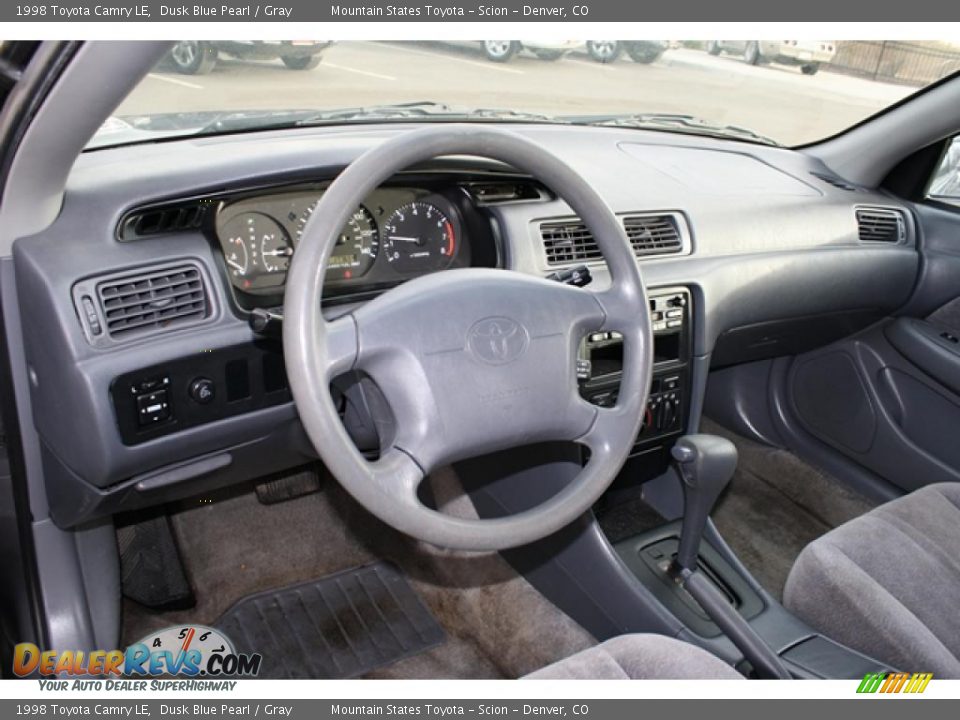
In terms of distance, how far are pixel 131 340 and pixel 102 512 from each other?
1.50 feet

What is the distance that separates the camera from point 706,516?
2062mm

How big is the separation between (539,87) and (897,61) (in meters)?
0.95

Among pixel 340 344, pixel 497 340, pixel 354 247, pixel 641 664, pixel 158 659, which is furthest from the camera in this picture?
pixel 158 659

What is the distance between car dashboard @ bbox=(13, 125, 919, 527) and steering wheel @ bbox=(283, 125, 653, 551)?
0.09 m

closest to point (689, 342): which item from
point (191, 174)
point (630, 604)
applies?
point (630, 604)

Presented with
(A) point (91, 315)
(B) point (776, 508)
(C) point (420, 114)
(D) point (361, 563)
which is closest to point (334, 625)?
(D) point (361, 563)

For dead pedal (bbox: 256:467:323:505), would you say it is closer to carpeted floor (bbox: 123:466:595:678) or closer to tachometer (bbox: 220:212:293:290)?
carpeted floor (bbox: 123:466:595:678)

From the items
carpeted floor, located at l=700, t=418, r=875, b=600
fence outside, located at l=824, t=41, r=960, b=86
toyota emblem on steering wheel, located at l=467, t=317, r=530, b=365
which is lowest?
carpeted floor, located at l=700, t=418, r=875, b=600

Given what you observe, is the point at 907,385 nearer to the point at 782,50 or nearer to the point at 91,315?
the point at 782,50

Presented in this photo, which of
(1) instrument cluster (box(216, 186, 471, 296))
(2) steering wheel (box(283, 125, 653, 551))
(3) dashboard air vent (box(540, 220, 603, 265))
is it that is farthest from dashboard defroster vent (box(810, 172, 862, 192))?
(2) steering wheel (box(283, 125, 653, 551))

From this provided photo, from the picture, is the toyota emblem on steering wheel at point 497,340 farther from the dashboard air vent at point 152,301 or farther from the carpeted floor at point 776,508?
the carpeted floor at point 776,508

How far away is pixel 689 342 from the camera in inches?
91.0

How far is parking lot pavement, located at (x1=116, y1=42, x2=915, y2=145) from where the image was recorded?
1963 millimetres
